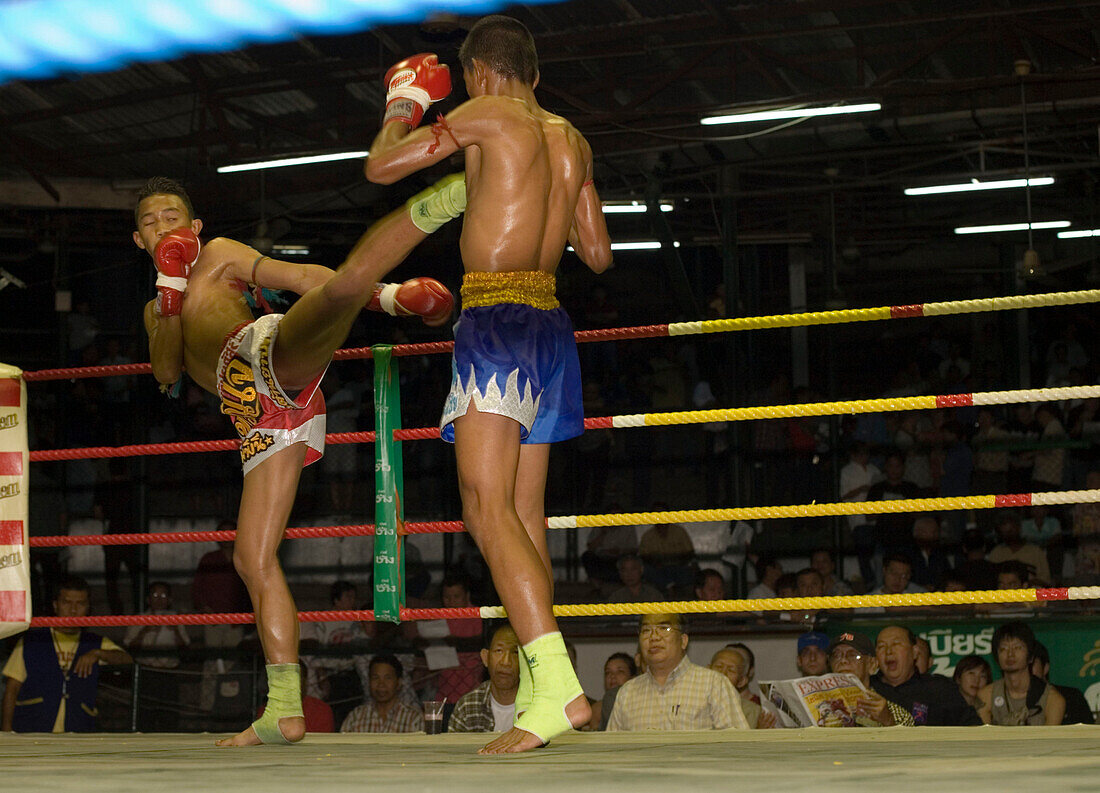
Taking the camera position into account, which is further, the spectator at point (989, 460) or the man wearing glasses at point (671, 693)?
the spectator at point (989, 460)

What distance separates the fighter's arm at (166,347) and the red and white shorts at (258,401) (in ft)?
0.56

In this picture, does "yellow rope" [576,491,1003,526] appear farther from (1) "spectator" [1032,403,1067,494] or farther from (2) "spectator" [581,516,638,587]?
(1) "spectator" [1032,403,1067,494]

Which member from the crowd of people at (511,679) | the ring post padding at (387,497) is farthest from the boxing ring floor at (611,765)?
the crowd of people at (511,679)

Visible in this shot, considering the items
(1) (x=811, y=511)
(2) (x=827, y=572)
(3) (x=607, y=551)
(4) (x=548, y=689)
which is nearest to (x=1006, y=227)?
(2) (x=827, y=572)

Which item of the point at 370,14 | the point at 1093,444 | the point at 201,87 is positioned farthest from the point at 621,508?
the point at 201,87

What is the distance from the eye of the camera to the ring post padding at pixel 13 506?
3227 mm

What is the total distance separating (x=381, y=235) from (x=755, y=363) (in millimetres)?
7382

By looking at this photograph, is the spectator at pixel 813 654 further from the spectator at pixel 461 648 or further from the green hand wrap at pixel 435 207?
the green hand wrap at pixel 435 207

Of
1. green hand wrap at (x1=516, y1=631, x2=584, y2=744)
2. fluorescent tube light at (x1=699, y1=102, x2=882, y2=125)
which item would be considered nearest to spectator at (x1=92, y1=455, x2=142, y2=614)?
fluorescent tube light at (x1=699, y1=102, x2=882, y2=125)

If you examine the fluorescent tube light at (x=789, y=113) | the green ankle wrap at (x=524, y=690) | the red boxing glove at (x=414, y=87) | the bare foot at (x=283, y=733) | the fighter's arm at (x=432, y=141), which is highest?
the fluorescent tube light at (x=789, y=113)

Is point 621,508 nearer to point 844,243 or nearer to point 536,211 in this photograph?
point 844,243

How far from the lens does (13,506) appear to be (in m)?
3.30

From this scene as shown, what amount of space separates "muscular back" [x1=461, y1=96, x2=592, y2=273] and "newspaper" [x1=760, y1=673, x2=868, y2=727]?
1.75 meters

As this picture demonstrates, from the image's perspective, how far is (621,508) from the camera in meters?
8.14
